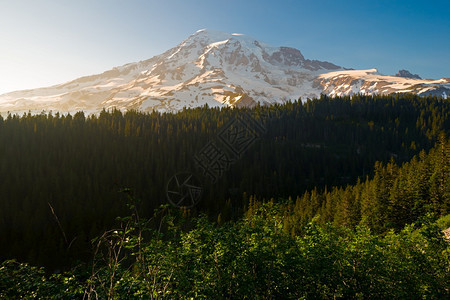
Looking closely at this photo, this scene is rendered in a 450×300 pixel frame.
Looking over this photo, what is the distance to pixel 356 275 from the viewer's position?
1941 cm

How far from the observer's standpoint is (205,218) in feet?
70.1

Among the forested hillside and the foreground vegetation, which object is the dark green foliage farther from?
the foreground vegetation

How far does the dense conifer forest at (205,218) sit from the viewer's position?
1475 cm

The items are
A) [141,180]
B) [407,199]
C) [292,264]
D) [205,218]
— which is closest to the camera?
[292,264]

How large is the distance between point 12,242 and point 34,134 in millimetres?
72715

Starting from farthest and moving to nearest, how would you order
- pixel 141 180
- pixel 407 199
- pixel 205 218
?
pixel 141 180, pixel 407 199, pixel 205 218

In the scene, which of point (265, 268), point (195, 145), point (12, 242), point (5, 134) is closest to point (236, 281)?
point (265, 268)

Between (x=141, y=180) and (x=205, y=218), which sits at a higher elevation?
(x=205, y=218)

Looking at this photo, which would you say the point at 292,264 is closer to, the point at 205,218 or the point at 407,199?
the point at 205,218

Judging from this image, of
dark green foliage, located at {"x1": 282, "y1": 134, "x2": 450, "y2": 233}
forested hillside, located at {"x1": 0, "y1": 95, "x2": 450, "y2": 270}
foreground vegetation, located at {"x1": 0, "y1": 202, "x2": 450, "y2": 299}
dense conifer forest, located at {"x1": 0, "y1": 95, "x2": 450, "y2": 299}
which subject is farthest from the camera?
forested hillside, located at {"x1": 0, "y1": 95, "x2": 450, "y2": 270}

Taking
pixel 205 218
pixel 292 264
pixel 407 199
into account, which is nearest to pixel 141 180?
pixel 407 199

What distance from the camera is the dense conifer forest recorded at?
581 inches

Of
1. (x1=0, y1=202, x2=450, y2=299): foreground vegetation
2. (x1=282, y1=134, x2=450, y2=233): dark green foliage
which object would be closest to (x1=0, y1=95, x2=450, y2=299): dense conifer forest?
(x1=0, y1=202, x2=450, y2=299): foreground vegetation

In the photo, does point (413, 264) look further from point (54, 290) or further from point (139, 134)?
point (139, 134)
